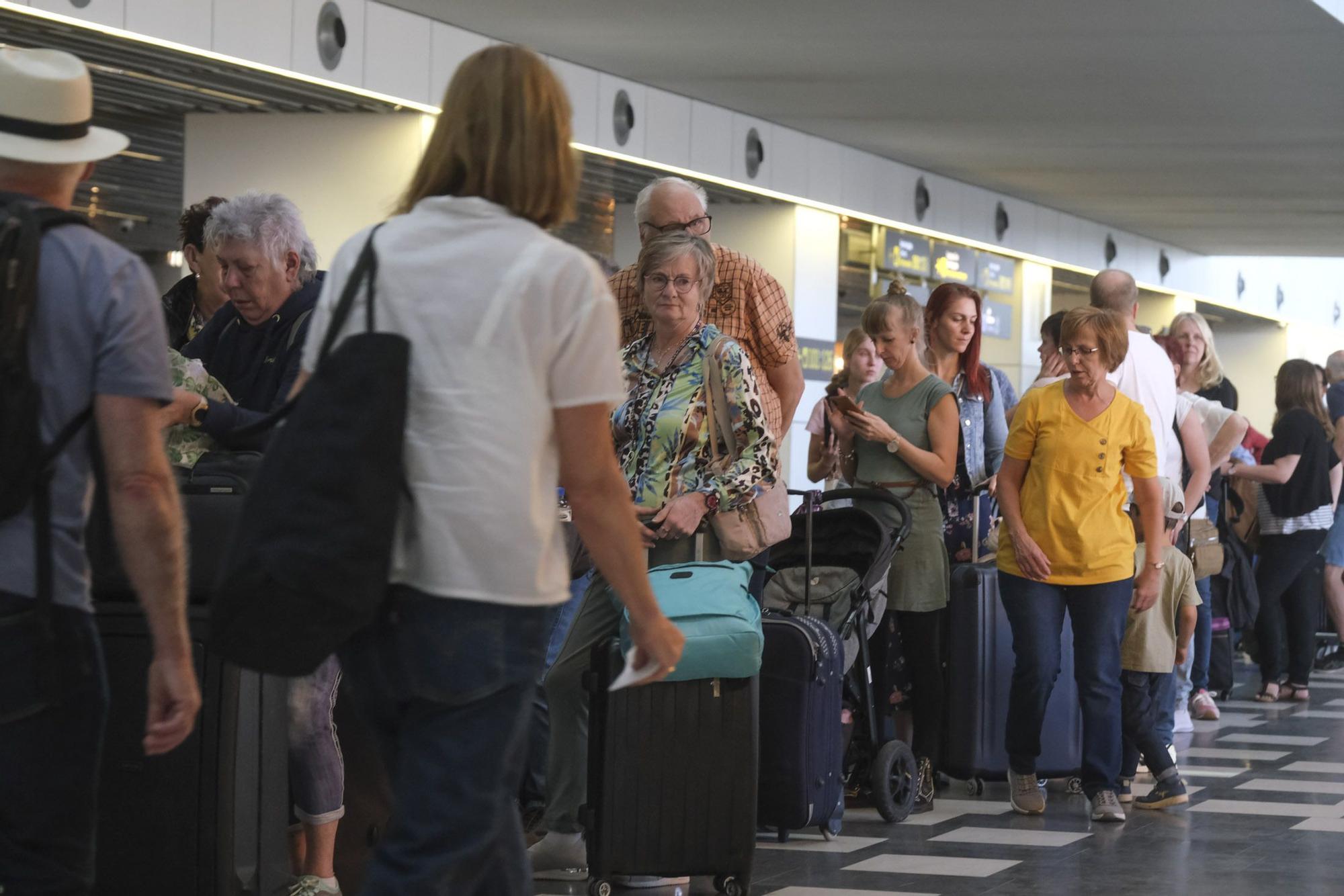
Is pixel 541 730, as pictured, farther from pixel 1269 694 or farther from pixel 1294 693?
pixel 1294 693

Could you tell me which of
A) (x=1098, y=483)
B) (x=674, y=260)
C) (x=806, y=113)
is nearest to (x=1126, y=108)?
(x=806, y=113)

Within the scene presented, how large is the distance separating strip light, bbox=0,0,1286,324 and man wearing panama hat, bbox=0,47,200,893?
56 cm

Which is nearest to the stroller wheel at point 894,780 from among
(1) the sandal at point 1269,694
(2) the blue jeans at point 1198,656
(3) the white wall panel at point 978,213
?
(2) the blue jeans at point 1198,656

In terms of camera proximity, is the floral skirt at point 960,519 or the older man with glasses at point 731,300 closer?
the older man with glasses at point 731,300

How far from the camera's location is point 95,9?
8.96 metres

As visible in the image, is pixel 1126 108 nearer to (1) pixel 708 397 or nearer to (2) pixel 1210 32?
(2) pixel 1210 32

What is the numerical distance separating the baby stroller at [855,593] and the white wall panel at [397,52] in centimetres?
502

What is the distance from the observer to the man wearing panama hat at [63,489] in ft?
8.56

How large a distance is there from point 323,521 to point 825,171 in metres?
13.3

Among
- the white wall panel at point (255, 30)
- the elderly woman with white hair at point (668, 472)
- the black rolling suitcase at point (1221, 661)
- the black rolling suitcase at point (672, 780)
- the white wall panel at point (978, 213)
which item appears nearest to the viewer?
the black rolling suitcase at point (672, 780)

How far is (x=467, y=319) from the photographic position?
2662mm

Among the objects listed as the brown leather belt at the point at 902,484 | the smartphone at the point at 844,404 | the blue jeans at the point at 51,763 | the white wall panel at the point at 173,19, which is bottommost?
the blue jeans at the point at 51,763

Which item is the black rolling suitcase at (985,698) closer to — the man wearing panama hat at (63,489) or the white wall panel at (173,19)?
the man wearing panama hat at (63,489)

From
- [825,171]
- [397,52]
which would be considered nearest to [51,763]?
[397,52]
